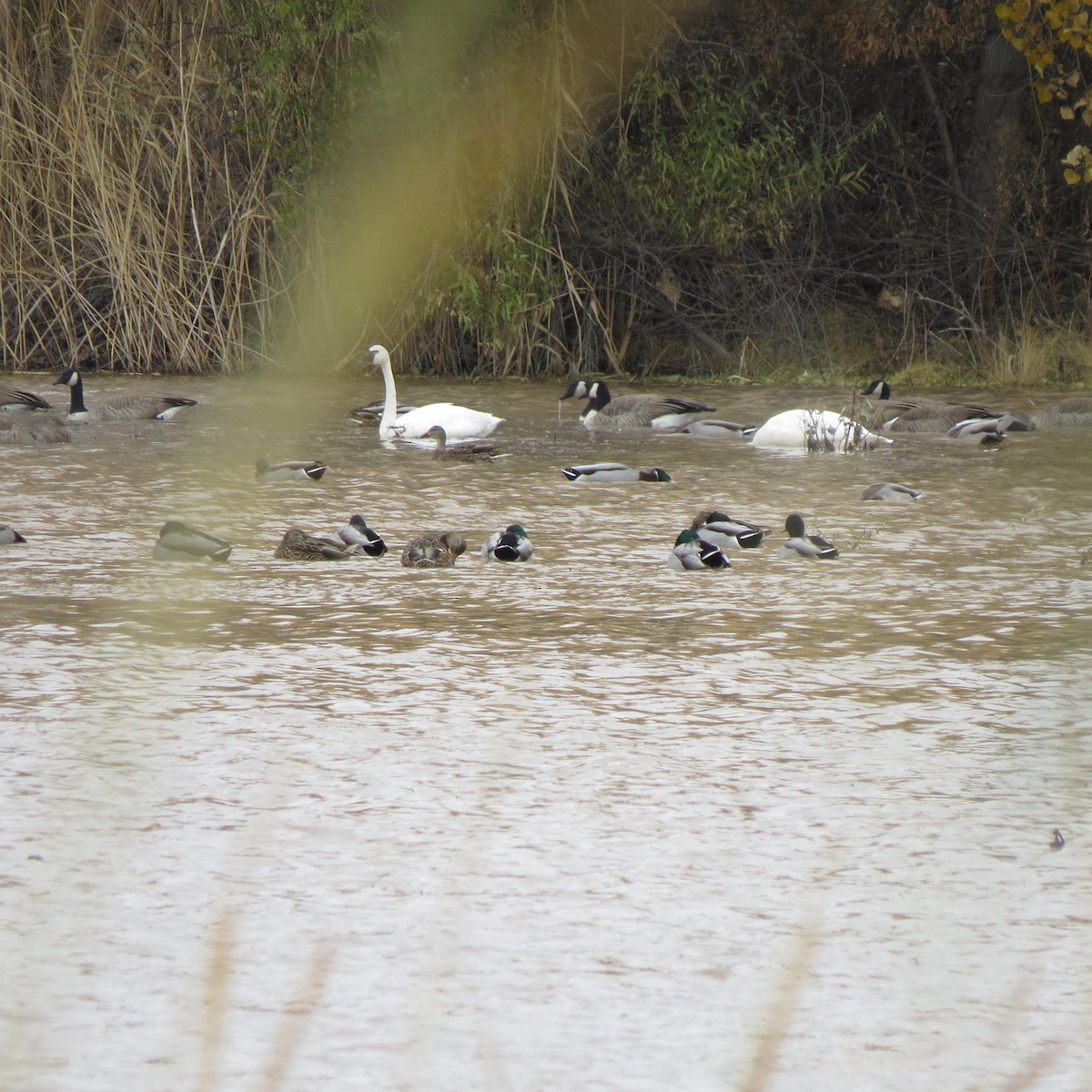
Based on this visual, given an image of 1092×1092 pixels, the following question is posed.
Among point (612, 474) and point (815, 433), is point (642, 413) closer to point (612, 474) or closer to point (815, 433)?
point (815, 433)

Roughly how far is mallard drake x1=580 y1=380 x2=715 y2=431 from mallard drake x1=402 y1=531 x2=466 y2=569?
616 centimetres

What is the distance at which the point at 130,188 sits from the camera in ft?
58.3

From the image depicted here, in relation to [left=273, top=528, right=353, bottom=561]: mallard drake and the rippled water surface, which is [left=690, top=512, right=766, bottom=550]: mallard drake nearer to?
the rippled water surface

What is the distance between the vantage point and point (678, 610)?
708cm

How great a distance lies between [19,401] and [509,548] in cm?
766

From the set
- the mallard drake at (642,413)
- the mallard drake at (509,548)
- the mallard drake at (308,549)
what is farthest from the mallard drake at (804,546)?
the mallard drake at (642,413)

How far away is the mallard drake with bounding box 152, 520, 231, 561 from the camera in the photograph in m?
7.91

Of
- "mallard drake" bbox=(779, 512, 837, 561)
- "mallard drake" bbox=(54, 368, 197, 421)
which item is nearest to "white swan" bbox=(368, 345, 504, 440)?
"mallard drake" bbox=(54, 368, 197, 421)

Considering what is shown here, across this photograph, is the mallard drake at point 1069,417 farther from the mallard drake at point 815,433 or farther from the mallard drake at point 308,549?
the mallard drake at point 308,549

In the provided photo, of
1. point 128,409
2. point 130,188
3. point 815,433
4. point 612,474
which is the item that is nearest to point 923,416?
point 815,433

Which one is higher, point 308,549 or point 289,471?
point 308,549

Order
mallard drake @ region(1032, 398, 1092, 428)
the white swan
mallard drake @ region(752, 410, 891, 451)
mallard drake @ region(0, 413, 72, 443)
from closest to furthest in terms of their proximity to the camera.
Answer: mallard drake @ region(752, 410, 891, 451) < mallard drake @ region(0, 413, 72, 443) < the white swan < mallard drake @ region(1032, 398, 1092, 428)

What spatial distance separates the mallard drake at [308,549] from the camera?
26.6 feet

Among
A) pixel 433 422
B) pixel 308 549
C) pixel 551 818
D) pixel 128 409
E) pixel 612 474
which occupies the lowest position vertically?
pixel 128 409
